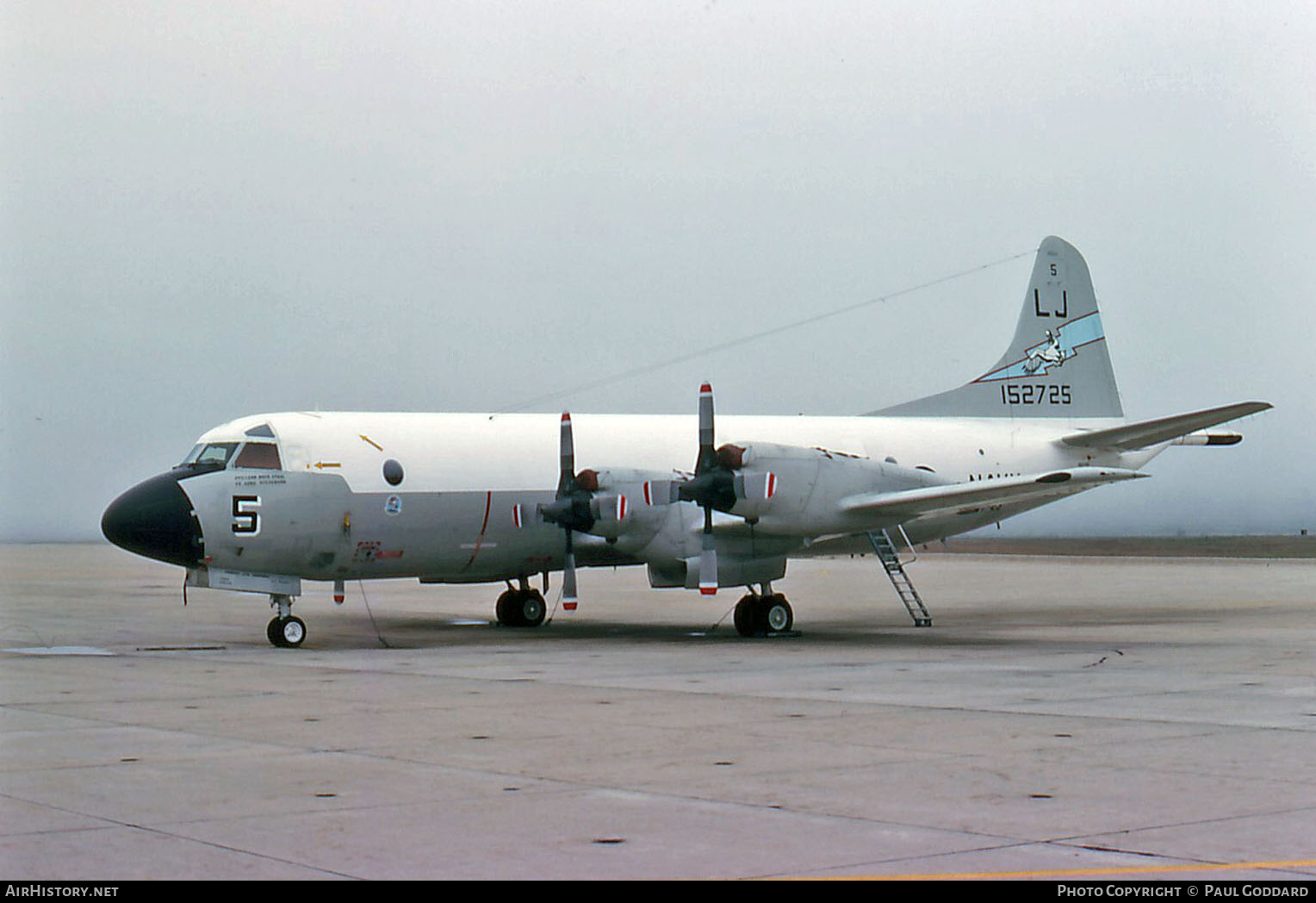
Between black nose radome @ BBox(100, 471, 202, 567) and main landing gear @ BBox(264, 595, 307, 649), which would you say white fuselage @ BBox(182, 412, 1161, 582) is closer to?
black nose radome @ BBox(100, 471, 202, 567)

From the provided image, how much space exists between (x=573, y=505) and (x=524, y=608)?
3.88 metres

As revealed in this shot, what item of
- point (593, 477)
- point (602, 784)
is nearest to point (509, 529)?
point (593, 477)

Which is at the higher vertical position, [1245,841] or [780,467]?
[780,467]

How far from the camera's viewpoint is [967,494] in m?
23.3

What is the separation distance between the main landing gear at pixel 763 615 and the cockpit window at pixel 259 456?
7726 mm

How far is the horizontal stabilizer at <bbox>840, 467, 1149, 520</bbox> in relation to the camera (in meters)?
23.0

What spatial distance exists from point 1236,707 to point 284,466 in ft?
46.2

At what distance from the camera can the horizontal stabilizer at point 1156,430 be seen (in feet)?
76.6

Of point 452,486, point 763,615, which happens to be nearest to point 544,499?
point 452,486

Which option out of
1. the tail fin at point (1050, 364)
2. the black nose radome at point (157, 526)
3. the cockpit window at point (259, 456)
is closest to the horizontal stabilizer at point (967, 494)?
the tail fin at point (1050, 364)

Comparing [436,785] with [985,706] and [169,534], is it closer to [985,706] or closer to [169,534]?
[985,706]

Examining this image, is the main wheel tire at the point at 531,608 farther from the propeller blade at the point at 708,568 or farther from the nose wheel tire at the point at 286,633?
the nose wheel tire at the point at 286,633

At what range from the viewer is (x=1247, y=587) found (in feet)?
125

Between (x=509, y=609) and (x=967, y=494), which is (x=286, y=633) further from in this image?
(x=967, y=494)
